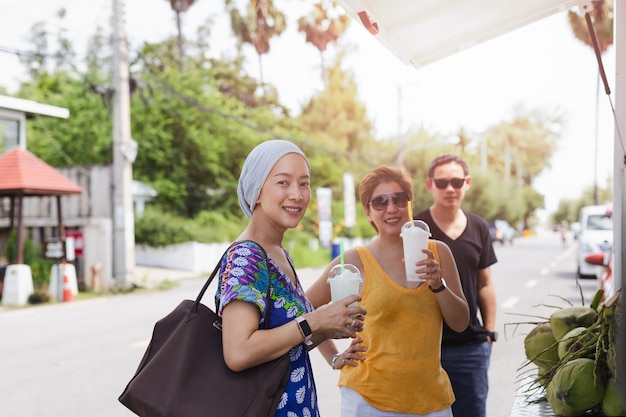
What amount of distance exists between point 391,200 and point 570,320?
1000 mm

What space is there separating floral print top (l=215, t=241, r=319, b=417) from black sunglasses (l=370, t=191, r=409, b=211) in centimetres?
80

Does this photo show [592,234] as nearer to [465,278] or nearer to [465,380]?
[465,278]

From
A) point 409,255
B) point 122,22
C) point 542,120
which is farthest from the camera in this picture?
point 542,120

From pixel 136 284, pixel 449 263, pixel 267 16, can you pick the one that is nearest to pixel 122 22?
pixel 136 284

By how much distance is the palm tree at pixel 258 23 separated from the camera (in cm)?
3559

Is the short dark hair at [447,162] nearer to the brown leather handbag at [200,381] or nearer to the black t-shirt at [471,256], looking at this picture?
the black t-shirt at [471,256]

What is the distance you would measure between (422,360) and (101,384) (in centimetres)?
529

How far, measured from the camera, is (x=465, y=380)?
136 inches

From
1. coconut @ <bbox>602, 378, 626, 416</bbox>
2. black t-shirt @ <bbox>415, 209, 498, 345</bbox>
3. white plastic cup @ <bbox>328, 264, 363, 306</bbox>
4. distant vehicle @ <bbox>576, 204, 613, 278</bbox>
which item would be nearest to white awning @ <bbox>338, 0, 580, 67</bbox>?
white plastic cup @ <bbox>328, 264, 363, 306</bbox>

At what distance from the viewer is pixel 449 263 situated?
2842 mm

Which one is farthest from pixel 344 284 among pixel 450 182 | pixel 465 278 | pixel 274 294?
pixel 450 182

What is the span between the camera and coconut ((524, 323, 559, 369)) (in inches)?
80.5

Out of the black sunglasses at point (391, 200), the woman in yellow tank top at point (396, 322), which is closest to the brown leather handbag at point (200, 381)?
the woman in yellow tank top at point (396, 322)

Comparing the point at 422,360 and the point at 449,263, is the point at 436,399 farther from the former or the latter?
the point at 449,263
